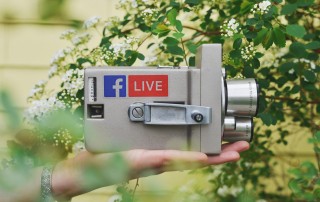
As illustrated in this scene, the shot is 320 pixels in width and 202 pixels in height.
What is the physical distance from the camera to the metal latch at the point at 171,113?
120 centimetres

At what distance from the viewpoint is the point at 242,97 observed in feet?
4.32

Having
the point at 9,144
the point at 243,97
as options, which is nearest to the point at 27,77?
the point at 243,97

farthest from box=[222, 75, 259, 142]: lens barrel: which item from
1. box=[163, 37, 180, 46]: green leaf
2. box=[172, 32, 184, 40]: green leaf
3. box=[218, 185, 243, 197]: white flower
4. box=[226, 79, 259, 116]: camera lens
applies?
box=[218, 185, 243, 197]: white flower

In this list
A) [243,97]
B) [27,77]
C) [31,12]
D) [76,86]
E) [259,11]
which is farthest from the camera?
[27,77]

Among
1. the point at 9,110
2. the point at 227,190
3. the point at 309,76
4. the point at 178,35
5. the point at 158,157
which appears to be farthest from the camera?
the point at 227,190

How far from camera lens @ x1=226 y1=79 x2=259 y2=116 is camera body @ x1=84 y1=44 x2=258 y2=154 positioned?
0.06 metres

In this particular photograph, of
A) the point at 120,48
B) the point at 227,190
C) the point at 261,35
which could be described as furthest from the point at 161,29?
the point at 227,190

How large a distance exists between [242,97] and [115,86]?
0.29m

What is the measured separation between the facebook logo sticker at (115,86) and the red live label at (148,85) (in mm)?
12

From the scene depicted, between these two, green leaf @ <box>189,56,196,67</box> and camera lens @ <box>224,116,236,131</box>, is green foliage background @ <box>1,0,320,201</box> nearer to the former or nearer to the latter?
green leaf @ <box>189,56,196,67</box>

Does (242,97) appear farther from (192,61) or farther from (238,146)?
(192,61)

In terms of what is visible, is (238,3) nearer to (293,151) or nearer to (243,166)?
(243,166)

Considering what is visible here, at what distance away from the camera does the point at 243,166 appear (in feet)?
8.37

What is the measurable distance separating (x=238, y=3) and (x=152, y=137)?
87cm
